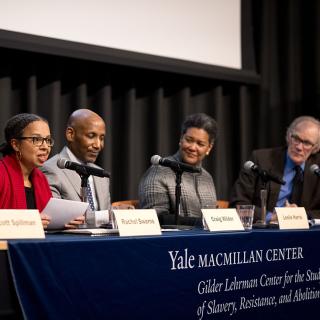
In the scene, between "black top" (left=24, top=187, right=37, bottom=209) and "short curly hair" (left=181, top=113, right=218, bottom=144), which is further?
"short curly hair" (left=181, top=113, right=218, bottom=144)

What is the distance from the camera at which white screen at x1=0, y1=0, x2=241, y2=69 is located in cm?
397

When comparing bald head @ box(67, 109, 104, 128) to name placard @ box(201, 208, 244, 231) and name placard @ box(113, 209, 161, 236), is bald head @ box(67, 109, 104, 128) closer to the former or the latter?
name placard @ box(201, 208, 244, 231)

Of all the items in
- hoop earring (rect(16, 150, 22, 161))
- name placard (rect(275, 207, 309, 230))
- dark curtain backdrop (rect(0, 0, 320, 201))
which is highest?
dark curtain backdrop (rect(0, 0, 320, 201))

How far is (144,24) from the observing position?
4543 mm

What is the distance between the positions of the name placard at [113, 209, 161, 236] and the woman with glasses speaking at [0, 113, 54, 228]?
2.55ft

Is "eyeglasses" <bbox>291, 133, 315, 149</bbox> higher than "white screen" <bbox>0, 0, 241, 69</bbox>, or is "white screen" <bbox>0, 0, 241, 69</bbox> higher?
"white screen" <bbox>0, 0, 241, 69</bbox>

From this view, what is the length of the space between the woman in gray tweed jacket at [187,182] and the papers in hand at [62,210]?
1057mm

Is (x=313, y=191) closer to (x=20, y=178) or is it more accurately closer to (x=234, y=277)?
(x=234, y=277)

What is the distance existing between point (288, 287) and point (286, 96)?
10.7 ft

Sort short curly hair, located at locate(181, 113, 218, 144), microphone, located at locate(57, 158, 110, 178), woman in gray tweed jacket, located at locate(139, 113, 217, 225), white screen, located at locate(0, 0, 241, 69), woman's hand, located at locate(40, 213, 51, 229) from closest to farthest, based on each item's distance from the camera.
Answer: woman's hand, located at locate(40, 213, 51, 229), microphone, located at locate(57, 158, 110, 178), woman in gray tweed jacket, located at locate(139, 113, 217, 225), short curly hair, located at locate(181, 113, 218, 144), white screen, located at locate(0, 0, 241, 69)

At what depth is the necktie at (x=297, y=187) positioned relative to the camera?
407cm

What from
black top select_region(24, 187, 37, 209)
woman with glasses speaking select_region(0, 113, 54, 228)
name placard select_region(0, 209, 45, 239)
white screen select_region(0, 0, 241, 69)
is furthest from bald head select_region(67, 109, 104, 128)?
name placard select_region(0, 209, 45, 239)

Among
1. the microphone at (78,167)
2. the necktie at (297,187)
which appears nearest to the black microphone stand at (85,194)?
the microphone at (78,167)

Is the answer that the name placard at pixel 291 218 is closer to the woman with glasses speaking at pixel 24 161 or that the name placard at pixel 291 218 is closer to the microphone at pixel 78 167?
the microphone at pixel 78 167
